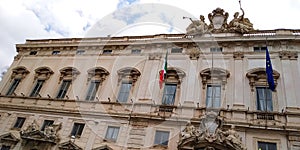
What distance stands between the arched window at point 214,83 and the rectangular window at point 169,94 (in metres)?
2.27

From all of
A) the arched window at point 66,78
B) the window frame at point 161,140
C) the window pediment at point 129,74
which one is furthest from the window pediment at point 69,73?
the window frame at point 161,140

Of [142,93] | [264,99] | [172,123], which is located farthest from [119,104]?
[264,99]

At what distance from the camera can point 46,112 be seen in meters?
19.3

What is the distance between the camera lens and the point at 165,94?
58.4ft

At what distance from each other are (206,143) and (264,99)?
215 inches

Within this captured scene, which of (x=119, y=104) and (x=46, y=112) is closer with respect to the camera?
(x=119, y=104)

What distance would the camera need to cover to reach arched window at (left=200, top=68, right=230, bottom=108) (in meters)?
16.3

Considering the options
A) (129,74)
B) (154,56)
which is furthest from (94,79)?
(154,56)

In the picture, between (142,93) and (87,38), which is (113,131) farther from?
(87,38)

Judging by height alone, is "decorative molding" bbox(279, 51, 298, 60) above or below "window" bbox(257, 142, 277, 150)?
above

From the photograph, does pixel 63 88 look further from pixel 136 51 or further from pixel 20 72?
pixel 136 51

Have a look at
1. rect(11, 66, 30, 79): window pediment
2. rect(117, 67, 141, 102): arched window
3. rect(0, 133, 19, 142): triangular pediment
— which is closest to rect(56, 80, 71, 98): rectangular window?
rect(0, 133, 19, 142): triangular pediment

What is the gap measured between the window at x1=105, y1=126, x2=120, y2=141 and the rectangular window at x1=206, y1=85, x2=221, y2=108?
262 inches

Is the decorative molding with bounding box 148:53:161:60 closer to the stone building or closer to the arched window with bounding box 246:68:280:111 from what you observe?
the stone building
